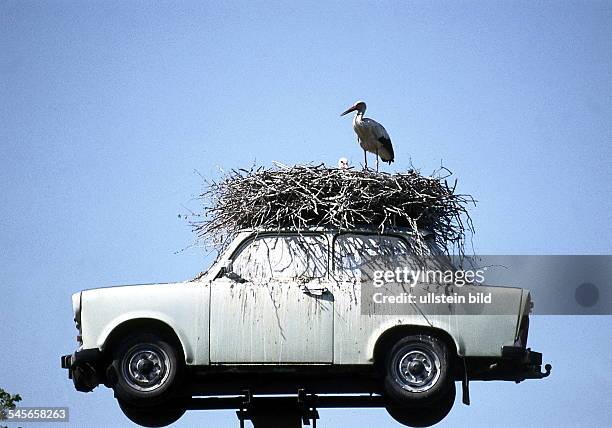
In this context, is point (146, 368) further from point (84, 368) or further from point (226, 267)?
point (226, 267)

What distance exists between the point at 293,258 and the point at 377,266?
2.77 ft

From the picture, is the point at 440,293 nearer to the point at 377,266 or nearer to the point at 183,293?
the point at 377,266

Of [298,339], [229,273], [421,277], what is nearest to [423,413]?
[421,277]

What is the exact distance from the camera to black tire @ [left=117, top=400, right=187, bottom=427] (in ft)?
37.7

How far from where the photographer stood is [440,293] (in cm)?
1109

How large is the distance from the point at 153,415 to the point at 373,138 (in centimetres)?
584

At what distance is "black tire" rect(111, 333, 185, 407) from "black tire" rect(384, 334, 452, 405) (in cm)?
204

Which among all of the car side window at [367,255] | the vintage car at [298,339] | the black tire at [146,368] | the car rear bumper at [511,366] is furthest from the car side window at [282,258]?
the car rear bumper at [511,366]

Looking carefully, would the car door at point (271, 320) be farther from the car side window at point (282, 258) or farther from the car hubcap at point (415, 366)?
the car hubcap at point (415, 366)

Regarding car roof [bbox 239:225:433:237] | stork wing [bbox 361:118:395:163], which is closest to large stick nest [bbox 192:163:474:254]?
car roof [bbox 239:225:433:237]

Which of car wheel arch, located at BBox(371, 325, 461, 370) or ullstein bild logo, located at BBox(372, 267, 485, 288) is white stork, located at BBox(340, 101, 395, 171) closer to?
ullstein bild logo, located at BBox(372, 267, 485, 288)

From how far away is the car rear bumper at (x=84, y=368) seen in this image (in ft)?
36.9

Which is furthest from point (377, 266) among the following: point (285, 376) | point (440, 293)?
point (285, 376)

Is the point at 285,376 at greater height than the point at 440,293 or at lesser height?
lesser
